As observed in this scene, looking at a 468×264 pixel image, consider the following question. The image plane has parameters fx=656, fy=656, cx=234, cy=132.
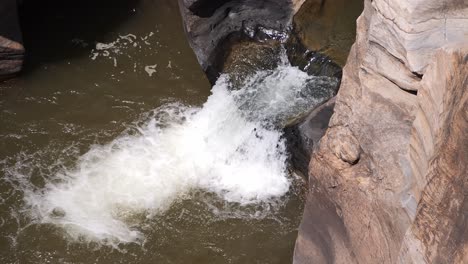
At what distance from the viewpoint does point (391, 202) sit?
4043 millimetres

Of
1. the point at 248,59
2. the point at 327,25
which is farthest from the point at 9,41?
the point at 327,25

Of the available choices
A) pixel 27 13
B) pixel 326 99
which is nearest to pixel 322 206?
pixel 326 99

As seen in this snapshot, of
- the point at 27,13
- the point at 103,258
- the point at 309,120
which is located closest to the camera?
the point at 103,258

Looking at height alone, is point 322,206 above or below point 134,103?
above

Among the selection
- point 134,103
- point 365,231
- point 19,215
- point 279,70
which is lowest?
point 19,215

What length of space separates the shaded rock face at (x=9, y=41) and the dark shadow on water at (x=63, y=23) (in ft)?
0.90

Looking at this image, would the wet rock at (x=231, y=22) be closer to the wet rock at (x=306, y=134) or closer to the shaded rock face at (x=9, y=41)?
the wet rock at (x=306, y=134)

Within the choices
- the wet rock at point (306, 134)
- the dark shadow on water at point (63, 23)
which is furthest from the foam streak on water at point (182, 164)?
the dark shadow on water at point (63, 23)

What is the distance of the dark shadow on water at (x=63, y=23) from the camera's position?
8047 millimetres

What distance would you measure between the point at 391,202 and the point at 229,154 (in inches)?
116

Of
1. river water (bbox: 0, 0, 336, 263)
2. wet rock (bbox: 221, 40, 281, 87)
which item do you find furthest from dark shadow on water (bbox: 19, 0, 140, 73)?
wet rock (bbox: 221, 40, 281, 87)

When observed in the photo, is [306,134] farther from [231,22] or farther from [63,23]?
[63,23]

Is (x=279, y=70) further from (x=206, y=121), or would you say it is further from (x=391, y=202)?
(x=391, y=202)

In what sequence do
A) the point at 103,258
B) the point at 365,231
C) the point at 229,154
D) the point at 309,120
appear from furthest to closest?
the point at 229,154
the point at 309,120
the point at 103,258
the point at 365,231
